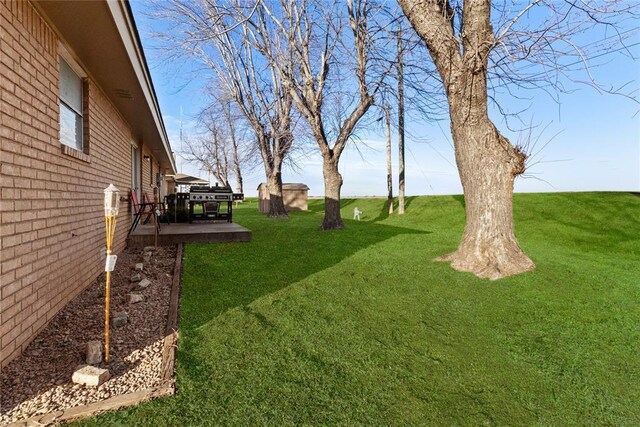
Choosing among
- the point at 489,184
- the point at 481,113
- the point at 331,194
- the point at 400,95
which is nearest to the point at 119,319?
the point at 489,184

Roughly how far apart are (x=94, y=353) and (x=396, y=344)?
8.06 feet

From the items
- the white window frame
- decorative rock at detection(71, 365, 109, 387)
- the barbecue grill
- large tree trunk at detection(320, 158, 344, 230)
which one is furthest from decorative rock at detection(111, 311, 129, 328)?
large tree trunk at detection(320, 158, 344, 230)

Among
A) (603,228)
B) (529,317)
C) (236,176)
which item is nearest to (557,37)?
(529,317)

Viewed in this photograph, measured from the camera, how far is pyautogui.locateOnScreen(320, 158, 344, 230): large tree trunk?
1047 centimetres

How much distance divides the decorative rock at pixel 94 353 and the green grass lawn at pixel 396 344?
59cm

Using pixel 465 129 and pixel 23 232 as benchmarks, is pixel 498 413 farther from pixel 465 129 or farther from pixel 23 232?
pixel 465 129

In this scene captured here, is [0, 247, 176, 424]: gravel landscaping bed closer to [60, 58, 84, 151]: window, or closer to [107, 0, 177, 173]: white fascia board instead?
[60, 58, 84, 151]: window

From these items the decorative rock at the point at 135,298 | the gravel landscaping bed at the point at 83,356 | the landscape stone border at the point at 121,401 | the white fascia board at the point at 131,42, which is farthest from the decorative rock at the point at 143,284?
the white fascia board at the point at 131,42

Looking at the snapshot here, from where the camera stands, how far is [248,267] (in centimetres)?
550

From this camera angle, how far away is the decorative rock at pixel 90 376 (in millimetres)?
2307

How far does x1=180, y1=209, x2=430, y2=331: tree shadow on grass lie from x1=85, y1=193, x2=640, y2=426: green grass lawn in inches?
1.4

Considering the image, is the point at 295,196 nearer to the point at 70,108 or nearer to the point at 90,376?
the point at 70,108

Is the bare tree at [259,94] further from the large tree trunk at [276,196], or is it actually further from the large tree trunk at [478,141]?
the large tree trunk at [478,141]

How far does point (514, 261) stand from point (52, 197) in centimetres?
607
